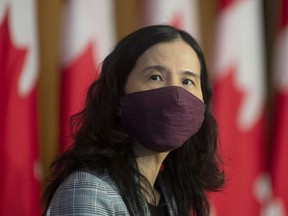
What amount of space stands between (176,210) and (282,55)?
678 mm

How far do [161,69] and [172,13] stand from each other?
56 centimetres

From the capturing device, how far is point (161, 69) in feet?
3.38

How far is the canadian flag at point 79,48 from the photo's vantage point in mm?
1464


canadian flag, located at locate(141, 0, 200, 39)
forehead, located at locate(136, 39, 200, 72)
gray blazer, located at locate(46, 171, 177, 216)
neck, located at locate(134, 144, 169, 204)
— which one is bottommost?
gray blazer, located at locate(46, 171, 177, 216)

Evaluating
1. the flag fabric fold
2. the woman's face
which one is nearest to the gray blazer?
the woman's face

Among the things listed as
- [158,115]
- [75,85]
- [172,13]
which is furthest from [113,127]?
[172,13]

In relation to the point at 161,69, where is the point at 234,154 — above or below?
below

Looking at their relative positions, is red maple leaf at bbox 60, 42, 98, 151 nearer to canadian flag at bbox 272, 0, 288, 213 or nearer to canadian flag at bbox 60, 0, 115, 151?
canadian flag at bbox 60, 0, 115, 151

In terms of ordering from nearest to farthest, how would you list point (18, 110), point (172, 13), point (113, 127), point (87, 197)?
1. point (87, 197)
2. point (113, 127)
3. point (18, 110)
4. point (172, 13)

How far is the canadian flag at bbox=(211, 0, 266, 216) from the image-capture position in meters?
1.60

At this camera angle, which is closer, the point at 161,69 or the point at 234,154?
the point at 161,69

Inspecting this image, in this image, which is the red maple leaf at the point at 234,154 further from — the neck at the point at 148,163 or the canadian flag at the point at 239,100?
the neck at the point at 148,163

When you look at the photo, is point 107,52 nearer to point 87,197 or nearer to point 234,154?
point 234,154

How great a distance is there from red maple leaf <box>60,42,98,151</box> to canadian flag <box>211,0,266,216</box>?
0.38 metres
